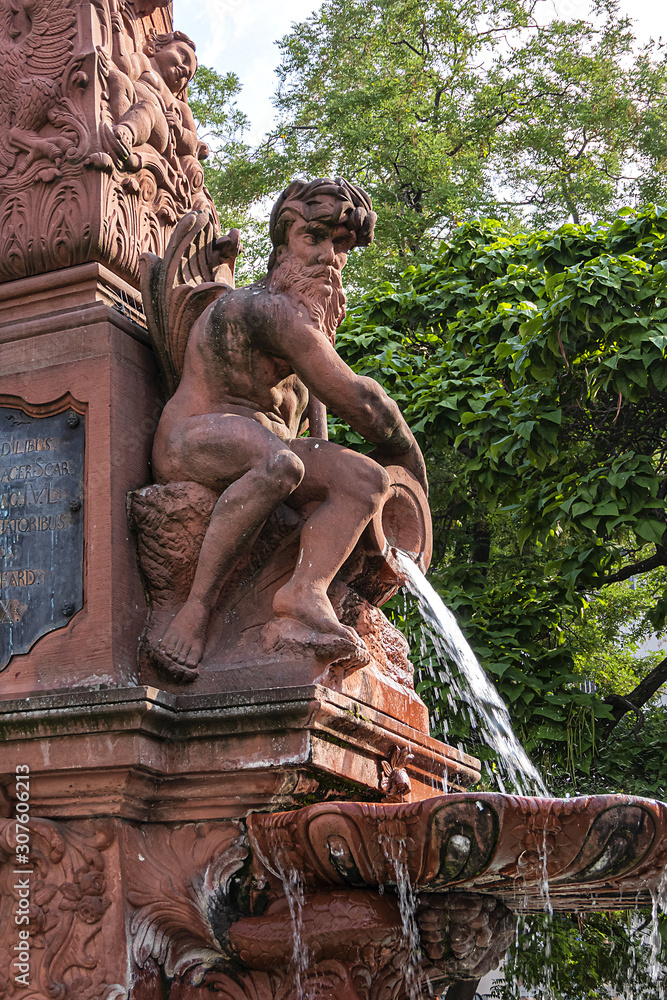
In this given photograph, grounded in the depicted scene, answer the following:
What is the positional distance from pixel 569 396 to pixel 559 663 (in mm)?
2024

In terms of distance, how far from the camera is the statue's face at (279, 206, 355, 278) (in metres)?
4.46

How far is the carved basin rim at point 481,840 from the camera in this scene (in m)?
3.46

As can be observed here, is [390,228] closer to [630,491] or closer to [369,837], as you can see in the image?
[630,491]

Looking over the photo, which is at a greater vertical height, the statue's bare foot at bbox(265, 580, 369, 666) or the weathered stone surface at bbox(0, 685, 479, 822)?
the statue's bare foot at bbox(265, 580, 369, 666)

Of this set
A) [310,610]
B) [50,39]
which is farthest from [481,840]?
[50,39]

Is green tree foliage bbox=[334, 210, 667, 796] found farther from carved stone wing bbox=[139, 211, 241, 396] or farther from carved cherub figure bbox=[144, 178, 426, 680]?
carved stone wing bbox=[139, 211, 241, 396]

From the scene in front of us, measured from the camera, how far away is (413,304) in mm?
11062

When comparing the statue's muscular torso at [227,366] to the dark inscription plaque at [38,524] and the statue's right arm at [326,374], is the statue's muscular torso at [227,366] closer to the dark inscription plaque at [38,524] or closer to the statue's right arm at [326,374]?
the statue's right arm at [326,374]

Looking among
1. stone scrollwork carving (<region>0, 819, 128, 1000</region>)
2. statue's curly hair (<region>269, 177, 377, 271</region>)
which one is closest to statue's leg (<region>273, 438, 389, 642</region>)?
statue's curly hair (<region>269, 177, 377, 271</region>)

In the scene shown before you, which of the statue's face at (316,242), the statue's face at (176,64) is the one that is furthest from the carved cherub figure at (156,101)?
the statue's face at (316,242)

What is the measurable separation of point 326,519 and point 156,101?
206cm

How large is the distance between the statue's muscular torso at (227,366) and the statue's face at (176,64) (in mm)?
1443

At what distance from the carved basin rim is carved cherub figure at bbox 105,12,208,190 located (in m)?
2.72

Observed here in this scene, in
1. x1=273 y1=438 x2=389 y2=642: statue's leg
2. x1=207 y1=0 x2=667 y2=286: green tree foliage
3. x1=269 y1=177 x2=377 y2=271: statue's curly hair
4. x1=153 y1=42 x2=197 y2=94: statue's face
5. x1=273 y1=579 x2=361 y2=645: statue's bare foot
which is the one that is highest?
x1=207 y1=0 x2=667 y2=286: green tree foliage
